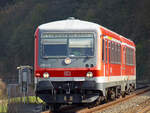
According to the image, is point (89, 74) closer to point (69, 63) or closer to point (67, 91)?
point (69, 63)

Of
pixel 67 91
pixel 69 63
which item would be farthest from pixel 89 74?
pixel 67 91

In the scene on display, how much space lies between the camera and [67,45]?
48.5 feet

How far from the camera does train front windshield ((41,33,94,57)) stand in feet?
48.3

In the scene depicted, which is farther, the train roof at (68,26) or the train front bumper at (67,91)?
the train roof at (68,26)

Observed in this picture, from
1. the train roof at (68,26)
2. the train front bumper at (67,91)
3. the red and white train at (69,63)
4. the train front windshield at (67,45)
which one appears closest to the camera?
the train front bumper at (67,91)

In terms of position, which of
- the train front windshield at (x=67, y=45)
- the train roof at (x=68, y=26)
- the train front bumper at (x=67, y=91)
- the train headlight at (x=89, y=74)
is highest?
the train roof at (x=68, y=26)

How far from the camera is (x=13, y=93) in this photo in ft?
66.3

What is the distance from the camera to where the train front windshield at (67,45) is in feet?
48.3

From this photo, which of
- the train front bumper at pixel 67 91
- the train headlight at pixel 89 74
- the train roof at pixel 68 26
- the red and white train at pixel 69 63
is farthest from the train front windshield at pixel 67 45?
the train front bumper at pixel 67 91

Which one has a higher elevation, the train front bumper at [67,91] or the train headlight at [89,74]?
the train headlight at [89,74]

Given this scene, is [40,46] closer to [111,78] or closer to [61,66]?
[61,66]

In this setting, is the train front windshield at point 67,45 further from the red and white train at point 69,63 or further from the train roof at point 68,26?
the train roof at point 68,26

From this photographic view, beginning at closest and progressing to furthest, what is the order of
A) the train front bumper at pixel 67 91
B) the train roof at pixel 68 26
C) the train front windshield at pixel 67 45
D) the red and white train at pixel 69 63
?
1. the train front bumper at pixel 67 91
2. the red and white train at pixel 69 63
3. the train front windshield at pixel 67 45
4. the train roof at pixel 68 26

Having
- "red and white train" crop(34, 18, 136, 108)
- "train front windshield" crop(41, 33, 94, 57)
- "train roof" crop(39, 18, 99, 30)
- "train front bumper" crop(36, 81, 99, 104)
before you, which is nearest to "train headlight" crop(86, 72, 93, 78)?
"red and white train" crop(34, 18, 136, 108)
